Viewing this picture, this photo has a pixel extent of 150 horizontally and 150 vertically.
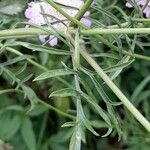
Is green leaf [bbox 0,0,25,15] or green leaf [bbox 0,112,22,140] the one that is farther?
green leaf [bbox 0,112,22,140]

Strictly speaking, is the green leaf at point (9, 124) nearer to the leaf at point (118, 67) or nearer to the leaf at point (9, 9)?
the leaf at point (9, 9)

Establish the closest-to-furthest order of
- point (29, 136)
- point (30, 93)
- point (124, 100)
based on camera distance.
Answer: point (124, 100) → point (30, 93) → point (29, 136)

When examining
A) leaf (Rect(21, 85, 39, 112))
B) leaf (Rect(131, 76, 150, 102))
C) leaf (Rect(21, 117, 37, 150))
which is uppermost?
leaf (Rect(21, 85, 39, 112))

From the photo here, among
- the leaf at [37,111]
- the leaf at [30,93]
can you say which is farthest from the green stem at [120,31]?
the leaf at [37,111]

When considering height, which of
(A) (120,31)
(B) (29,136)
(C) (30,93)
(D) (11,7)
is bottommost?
(B) (29,136)

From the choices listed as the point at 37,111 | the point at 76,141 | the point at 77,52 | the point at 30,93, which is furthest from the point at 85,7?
the point at 37,111

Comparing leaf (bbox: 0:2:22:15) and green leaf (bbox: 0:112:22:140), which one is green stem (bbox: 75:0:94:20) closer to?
leaf (bbox: 0:2:22:15)

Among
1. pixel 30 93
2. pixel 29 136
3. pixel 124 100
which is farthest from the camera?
pixel 29 136

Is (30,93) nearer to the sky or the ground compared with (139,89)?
nearer to the sky

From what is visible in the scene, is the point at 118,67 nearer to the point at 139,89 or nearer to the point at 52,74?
the point at 52,74

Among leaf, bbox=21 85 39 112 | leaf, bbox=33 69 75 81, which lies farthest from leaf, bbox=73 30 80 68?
leaf, bbox=21 85 39 112

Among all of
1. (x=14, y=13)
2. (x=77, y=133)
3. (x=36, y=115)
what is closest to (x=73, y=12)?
(x=14, y=13)
